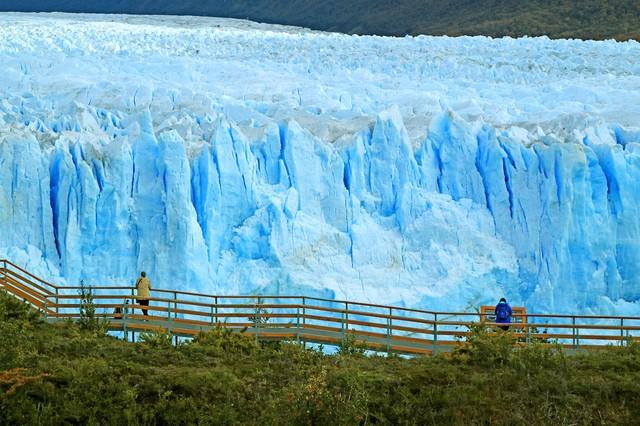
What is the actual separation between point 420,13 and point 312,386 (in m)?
42.2

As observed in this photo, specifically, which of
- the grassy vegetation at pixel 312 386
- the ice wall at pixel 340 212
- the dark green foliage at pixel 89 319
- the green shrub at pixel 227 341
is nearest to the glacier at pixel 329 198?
the ice wall at pixel 340 212

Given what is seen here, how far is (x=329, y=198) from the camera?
21.3 m

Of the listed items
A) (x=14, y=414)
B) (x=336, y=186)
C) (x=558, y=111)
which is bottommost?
(x=14, y=414)

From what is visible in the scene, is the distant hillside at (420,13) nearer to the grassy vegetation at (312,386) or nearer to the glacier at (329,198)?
the glacier at (329,198)

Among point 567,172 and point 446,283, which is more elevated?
point 567,172

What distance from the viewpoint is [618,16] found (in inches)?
1738

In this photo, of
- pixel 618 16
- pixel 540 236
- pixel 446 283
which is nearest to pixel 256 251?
pixel 446 283

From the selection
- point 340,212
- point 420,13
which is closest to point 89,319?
point 340,212

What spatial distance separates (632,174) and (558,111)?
4072 millimetres

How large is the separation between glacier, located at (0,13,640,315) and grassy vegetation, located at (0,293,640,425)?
7.15 meters

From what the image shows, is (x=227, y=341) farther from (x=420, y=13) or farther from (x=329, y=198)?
(x=420, y=13)

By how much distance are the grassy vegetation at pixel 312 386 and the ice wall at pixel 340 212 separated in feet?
23.4

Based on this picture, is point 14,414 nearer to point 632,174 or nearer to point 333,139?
point 333,139

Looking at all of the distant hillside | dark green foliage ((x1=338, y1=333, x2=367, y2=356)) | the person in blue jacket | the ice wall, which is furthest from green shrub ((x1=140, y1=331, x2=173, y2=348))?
the distant hillside
